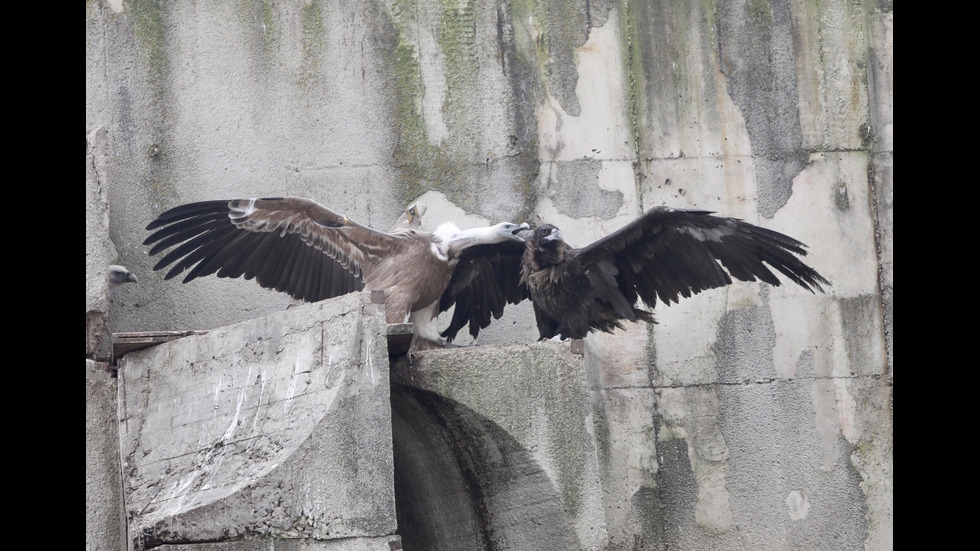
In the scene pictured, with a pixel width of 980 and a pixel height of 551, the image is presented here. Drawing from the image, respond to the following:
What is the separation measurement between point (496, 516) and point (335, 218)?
68.2 inches

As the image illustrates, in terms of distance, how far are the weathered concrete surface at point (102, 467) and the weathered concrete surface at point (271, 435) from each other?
15.0 inches

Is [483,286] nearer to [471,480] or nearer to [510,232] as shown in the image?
[510,232]

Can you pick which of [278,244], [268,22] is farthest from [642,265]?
[268,22]

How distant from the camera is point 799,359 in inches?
284

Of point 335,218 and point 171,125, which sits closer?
point 335,218

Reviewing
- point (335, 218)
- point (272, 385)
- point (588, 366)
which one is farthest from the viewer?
point (588, 366)

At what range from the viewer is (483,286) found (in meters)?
6.86

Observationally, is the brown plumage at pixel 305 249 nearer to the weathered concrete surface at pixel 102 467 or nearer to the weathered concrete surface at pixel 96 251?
the weathered concrete surface at pixel 96 251

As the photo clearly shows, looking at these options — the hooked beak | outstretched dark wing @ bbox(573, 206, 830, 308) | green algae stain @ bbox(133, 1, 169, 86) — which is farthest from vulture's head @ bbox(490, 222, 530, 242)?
green algae stain @ bbox(133, 1, 169, 86)

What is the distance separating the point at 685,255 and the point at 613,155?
112cm

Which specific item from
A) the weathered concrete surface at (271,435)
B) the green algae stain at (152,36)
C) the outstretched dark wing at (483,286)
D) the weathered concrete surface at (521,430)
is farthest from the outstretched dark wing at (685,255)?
the green algae stain at (152,36)

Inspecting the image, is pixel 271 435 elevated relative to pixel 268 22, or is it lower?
lower

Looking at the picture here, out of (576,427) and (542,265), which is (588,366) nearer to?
(542,265)

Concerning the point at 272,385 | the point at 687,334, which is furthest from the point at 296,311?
the point at 687,334
